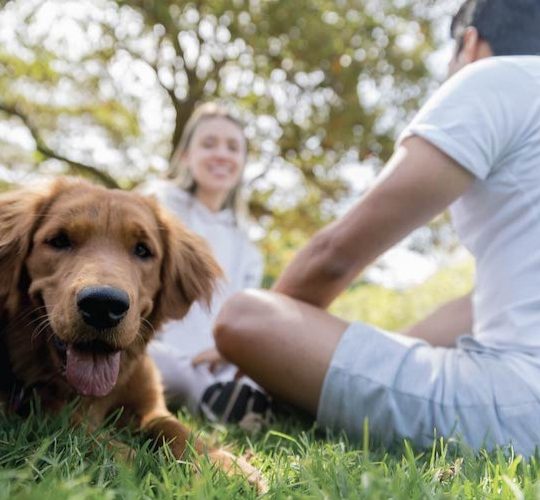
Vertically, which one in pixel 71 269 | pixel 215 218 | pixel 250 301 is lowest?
pixel 215 218

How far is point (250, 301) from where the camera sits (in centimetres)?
291

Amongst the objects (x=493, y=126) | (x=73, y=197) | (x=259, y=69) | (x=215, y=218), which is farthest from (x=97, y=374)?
(x=259, y=69)

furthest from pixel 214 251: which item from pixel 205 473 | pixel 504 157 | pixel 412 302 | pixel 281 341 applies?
pixel 412 302

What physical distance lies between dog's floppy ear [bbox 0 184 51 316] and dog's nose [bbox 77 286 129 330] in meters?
A: 0.50

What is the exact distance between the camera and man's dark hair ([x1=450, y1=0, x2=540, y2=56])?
2803 mm

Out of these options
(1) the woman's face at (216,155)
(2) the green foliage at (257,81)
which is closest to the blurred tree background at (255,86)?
(2) the green foliage at (257,81)

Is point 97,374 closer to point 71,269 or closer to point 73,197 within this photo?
point 71,269

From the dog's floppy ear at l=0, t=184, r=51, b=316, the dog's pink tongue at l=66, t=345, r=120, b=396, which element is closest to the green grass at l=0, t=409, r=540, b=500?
the dog's pink tongue at l=66, t=345, r=120, b=396

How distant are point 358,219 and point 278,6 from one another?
9825mm

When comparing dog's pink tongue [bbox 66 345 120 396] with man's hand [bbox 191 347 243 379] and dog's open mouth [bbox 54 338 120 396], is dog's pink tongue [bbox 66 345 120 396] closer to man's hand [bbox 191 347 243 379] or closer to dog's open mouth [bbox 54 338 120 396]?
dog's open mouth [bbox 54 338 120 396]

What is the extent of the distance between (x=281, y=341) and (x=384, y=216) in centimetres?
67

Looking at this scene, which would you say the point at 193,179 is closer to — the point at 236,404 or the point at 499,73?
the point at 236,404

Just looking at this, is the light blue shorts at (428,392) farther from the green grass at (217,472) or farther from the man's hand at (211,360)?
the man's hand at (211,360)

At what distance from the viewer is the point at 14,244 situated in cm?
252
